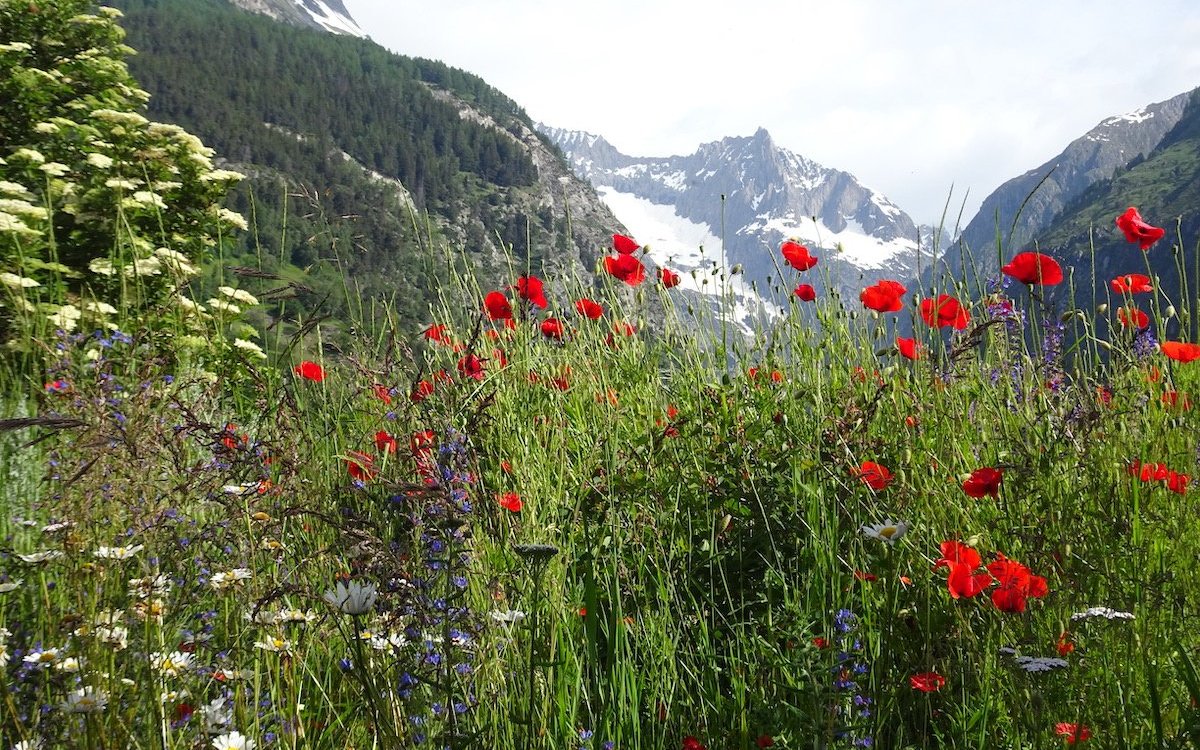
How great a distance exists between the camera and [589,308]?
2.77 metres

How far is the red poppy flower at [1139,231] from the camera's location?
1.92m

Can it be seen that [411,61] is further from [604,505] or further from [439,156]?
[604,505]

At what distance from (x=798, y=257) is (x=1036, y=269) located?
659 millimetres

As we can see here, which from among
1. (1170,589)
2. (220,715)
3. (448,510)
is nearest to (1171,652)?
(1170,589)

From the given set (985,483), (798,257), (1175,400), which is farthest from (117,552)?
(1175,400)

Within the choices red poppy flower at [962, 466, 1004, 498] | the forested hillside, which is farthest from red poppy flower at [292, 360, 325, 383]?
the forested hillside

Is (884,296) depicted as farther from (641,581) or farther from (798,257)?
(641,581)

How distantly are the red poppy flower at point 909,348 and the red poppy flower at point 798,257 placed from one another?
1.20 feet

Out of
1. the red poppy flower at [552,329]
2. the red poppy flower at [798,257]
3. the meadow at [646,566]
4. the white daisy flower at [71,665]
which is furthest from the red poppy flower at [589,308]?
the white daisy flower at [71,665]

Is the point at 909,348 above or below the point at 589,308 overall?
above

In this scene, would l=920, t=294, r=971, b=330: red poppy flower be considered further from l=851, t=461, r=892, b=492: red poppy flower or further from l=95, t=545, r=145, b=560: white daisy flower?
l=95, t=545, r=145, b=560: white daisy flower

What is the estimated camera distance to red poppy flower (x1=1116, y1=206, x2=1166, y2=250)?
1.92 m

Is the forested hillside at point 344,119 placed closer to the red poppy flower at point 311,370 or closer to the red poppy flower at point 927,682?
the red poppy flower at point 311,370

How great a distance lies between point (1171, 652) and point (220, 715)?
1.53 metres
